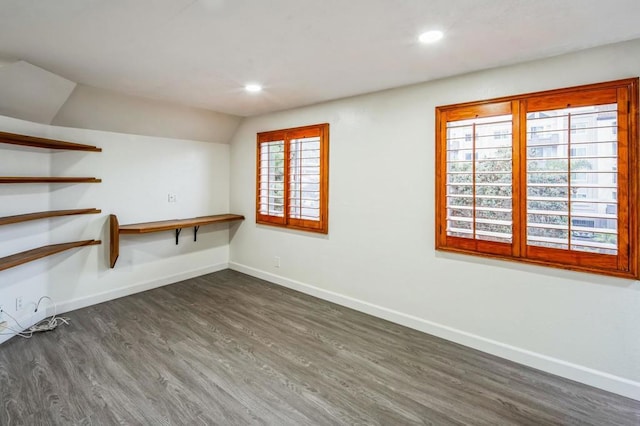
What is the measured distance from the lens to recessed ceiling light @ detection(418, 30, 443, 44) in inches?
79.0

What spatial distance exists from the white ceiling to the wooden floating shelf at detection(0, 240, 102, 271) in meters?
1.59

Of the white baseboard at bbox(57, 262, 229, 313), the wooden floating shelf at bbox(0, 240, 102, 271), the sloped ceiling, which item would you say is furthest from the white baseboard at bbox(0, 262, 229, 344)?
the sloped ceiling

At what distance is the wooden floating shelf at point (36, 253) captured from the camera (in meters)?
2.60

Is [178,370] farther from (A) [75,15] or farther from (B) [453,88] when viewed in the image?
(B) [453,88]

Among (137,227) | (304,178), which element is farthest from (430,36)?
(137,227)

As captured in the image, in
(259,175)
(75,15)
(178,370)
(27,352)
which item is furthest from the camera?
(259,175)

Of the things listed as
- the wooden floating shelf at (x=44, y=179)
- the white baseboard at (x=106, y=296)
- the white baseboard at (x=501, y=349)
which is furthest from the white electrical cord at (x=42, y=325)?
the white baseboard at (x=501, y=349)

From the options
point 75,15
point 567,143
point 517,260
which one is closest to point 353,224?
point 517,260

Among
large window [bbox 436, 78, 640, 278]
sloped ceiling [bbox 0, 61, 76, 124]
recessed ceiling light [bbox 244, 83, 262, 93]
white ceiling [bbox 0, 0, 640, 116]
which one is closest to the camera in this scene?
white ceiling [bbox 0, 0, 640, 116]

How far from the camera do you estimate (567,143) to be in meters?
2.29

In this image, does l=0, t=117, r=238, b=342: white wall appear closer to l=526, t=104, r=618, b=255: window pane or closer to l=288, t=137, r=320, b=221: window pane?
l=288, t=137, r=320, b=221: window pane

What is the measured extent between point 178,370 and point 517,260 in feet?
8.97

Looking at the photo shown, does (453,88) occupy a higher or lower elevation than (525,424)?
higher

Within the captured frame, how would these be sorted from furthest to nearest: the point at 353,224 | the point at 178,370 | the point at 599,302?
1. the point at 353,224
2. the point at 178,370
3. the point at 599,302
